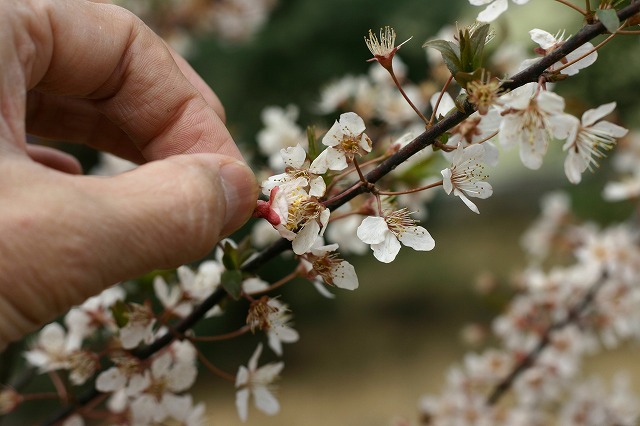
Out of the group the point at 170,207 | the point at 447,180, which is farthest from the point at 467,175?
the point at 170,207

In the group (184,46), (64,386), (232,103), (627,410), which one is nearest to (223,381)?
(232,103)

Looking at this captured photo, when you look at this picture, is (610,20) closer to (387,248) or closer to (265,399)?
(387,248)

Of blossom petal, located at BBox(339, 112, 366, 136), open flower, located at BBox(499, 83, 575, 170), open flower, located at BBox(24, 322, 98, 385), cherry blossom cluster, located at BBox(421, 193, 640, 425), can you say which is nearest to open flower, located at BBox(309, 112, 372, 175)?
blossom petal, located at BBox(339, 112, 366, 136)

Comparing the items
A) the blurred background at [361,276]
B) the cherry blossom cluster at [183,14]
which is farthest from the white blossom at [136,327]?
the blurred background at [361,276]

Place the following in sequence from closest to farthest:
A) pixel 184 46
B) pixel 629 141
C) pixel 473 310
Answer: pixel 629 141 < pixel 184 46 < pixel 473 310

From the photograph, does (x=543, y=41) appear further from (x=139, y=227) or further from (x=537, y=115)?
(x=139, y=227)

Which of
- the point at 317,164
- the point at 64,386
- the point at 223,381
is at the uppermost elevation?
the point at 317,164
